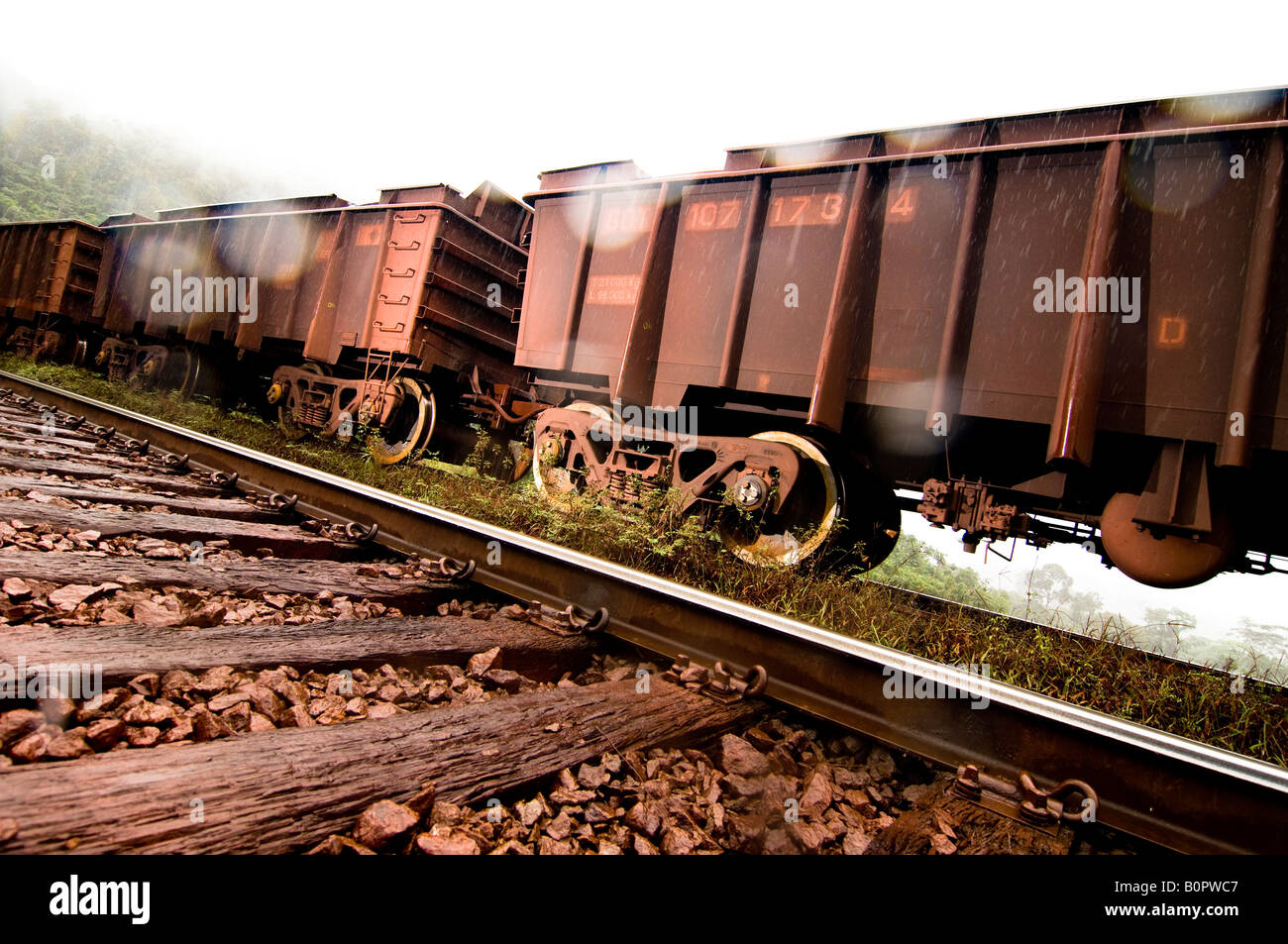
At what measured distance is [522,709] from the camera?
1.79 metres

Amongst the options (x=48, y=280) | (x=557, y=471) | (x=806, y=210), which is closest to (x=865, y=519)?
(x=806, y=210)

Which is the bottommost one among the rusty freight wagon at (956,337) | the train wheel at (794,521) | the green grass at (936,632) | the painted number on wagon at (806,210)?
the green grass at (936,632)

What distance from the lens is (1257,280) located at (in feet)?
10.8

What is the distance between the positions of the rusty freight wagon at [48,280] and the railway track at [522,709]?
1515 cm

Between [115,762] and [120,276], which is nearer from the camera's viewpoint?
[115,762]

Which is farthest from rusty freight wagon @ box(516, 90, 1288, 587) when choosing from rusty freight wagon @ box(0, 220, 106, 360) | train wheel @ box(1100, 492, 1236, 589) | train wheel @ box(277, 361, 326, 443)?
rusty freight wagon @ box(0, 220, 106, 360)

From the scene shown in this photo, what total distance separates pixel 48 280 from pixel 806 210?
705 inches

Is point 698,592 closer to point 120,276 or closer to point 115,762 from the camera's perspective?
point 115,762

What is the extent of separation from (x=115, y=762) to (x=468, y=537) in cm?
235

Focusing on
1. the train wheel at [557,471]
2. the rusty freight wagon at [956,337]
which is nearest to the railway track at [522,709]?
the rusty freight wagon at [956,337]

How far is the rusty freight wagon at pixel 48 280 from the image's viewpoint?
1431 cm

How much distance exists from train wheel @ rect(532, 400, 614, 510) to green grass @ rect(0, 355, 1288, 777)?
0.17 metres

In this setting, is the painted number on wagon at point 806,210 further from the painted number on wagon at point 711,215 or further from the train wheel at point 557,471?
the train wheel at point 557,471
